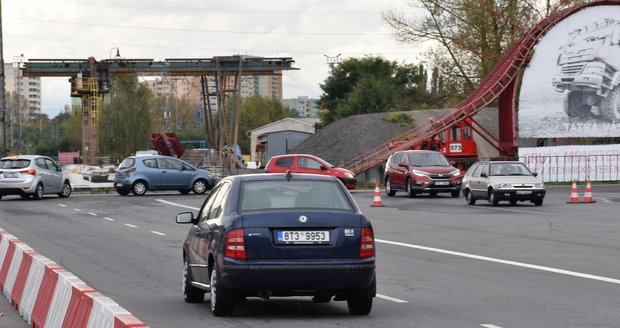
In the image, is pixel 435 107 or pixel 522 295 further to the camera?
pixel 435 107

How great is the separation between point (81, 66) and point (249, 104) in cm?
10067

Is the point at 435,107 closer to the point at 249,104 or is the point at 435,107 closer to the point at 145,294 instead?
the point at 145,294

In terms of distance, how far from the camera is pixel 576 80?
59.2m

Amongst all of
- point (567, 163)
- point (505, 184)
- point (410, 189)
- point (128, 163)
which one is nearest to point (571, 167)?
point (567, 163)

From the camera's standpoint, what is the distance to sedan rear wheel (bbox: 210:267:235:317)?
10938 mm

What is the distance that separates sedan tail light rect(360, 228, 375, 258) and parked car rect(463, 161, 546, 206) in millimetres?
24430

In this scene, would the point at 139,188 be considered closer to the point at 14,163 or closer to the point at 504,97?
the point at 14,163

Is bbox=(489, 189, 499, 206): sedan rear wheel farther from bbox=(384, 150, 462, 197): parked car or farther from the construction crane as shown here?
the construction crane

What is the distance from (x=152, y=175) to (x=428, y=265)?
30482mm

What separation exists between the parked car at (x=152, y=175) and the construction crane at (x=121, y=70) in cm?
3634

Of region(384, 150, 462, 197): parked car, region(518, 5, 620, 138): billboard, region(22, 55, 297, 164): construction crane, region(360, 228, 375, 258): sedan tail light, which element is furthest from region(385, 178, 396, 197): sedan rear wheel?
region(22, 55, 297, 164): construction crane

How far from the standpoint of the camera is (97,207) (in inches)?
1481

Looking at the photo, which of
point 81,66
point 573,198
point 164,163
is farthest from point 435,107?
point 573,198

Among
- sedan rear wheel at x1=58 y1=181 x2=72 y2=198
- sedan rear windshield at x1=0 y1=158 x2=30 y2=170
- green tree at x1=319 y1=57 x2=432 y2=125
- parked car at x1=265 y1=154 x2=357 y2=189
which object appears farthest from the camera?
green tree at x1=319 y1=57 x2=432 y2=125
